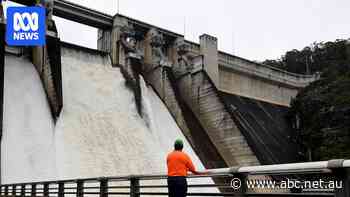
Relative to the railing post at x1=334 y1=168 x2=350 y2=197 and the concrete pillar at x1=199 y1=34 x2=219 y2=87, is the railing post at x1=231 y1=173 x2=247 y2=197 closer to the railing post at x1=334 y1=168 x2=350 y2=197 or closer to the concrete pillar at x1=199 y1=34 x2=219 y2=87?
the railing post at x1=334 y1=168 x2=350 y2=197

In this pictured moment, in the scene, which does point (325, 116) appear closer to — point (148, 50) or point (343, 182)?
point (148, 50)

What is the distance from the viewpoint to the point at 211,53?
82.4ft

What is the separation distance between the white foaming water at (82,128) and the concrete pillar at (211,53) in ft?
18.0

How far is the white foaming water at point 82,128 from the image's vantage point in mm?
13227

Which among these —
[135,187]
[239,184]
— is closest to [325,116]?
[135,187]

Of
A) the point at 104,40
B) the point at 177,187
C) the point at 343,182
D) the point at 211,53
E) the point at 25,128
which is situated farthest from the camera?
the point at 211,53

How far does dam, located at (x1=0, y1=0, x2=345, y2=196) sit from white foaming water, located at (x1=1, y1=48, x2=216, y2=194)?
0.13ft

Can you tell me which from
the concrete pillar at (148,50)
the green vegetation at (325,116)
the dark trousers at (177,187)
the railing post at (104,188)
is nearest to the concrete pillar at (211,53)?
the concrete pillar at (148,50)

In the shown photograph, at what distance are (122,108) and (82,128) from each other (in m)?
2.71

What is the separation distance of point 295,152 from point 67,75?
47.9ft

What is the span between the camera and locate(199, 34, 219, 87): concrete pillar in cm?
2467

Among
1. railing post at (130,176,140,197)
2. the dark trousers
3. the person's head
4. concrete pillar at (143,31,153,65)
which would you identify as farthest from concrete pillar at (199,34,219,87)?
the dark trousers

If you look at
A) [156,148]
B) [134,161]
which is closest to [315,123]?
[156,148]

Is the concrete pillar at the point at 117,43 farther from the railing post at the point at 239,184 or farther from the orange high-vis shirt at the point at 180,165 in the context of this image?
the railing post at the point at 239,184
